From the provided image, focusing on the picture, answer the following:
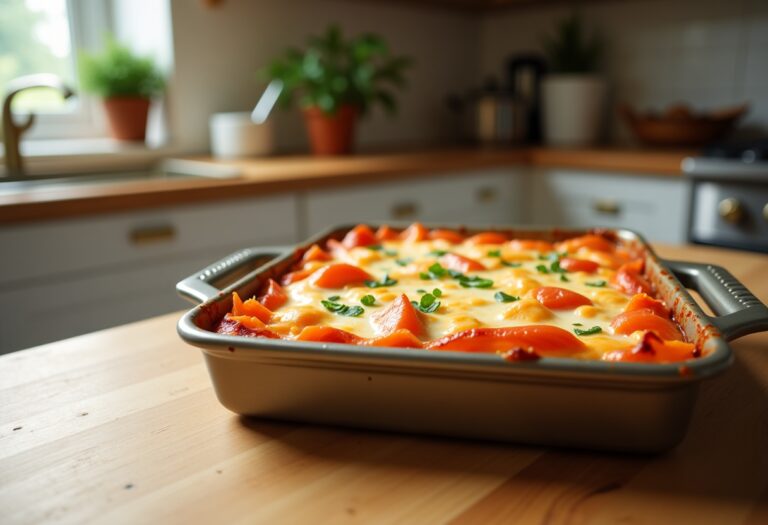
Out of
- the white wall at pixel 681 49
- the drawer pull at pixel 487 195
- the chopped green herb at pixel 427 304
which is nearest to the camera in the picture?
the chopped green herb at pixel 427 304

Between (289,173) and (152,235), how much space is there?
485mm

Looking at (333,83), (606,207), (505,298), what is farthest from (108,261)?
(606,207)

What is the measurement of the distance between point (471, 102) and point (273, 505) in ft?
10.9

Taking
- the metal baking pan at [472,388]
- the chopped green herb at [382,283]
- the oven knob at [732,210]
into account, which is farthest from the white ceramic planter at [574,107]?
the metal baking pan at [472,388]

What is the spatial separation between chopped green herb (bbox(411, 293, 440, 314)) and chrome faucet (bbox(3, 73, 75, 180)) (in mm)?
1585

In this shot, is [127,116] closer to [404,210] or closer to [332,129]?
[332,129]

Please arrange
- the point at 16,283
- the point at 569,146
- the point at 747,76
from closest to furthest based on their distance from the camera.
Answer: the point at 16,283
the point at 747,76
the point at 569,146

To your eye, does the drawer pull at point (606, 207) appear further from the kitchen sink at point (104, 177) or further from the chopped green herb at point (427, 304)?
the chopped green herb at point (427, 304)

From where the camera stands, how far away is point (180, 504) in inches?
19.3

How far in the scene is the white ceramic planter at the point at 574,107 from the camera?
3.04 meters

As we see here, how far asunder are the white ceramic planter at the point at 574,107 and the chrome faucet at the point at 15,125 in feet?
6.75

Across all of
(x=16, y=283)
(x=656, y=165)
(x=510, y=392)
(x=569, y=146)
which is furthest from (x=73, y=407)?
(x=569, y=146)

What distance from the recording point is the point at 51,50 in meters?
2.40

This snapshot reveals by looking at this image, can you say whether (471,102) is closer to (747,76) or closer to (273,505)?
(747,76)
